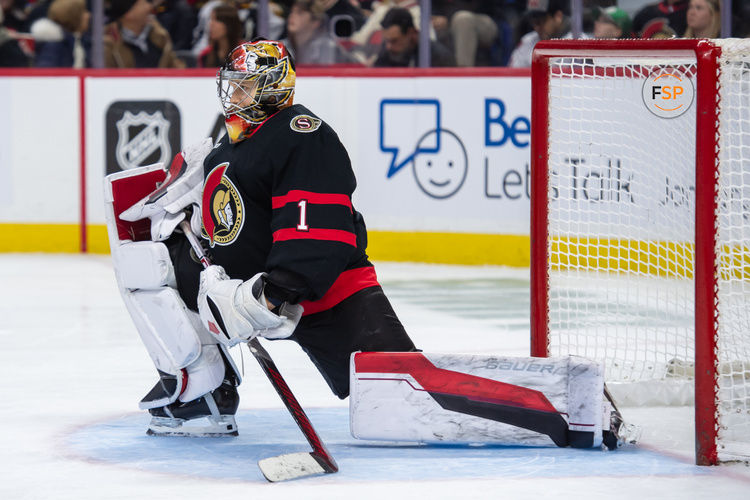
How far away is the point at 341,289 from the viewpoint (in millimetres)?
3258

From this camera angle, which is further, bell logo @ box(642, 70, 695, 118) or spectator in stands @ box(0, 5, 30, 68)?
spectator in stands @ box(0, 5, 30, 68)

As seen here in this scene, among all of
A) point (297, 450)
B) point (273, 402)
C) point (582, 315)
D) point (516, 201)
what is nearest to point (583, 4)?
point (516, 201)

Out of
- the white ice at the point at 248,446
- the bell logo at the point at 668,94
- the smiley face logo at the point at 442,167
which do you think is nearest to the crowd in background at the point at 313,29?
the smiley face logo at the point at 442,167

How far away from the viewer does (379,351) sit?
3.23 m

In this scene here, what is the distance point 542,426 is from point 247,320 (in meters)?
0.80

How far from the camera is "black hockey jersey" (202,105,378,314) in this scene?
9.88 feet

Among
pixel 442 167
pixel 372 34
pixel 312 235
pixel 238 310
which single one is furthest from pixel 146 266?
pixel 372 34

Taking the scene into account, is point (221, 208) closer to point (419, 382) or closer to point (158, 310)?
point (158, 310)

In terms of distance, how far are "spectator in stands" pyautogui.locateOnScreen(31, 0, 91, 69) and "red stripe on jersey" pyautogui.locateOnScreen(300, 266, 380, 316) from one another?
5.38 m

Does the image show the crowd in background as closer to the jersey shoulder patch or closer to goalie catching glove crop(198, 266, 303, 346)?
the jersey shoulder patch

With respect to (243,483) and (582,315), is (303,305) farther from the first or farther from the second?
(582,315)

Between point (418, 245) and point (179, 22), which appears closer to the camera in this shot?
point (418, 245)

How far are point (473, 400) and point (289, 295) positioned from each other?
0.55m

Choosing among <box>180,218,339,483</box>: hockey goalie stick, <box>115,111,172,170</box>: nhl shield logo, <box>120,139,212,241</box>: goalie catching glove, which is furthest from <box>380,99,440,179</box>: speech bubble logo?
<box>180,218,339,483</box>: hockey goalie stick
